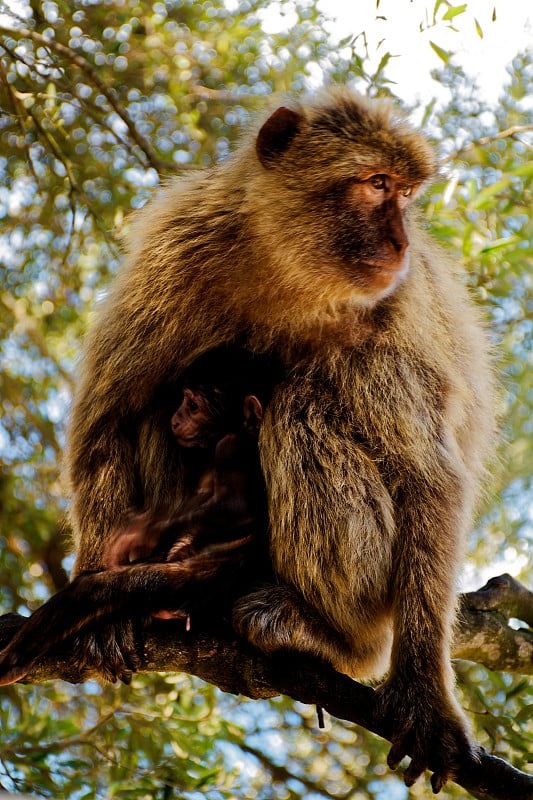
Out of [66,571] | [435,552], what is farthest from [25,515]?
[435,552]

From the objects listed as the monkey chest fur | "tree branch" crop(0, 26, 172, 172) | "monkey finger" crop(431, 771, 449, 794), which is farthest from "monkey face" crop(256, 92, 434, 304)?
"monkey finger" crop(431, 771, 449, 794)

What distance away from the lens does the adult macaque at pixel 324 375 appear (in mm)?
3803

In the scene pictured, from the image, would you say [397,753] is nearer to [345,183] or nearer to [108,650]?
[108,650]

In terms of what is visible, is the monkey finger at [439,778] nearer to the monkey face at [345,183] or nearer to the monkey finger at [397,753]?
the monkey finger at [397,753]

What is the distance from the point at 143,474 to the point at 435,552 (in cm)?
146

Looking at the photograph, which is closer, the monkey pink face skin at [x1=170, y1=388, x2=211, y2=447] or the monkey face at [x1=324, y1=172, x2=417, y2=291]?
the monkey face at [x1=324, y1=172, x2=417, y2=291]

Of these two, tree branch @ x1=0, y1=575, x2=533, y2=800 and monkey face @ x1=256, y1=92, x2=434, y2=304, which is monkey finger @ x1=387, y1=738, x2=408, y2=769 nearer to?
tree branch @ x1=0, y1=575, x2=533, y2=800

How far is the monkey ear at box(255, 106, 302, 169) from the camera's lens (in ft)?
14.3

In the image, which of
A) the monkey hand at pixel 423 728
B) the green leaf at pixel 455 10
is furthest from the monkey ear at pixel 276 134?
the monkey hand at pixel 423 728

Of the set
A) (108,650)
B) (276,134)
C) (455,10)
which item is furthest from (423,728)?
(455,10)

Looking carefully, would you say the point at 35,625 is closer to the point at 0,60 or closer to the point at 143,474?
the point at 143,474

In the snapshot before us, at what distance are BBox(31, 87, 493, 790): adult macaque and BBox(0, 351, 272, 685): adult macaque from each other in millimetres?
137

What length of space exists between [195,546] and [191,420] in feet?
2.15

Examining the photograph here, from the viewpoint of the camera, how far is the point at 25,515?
24.3 feet
